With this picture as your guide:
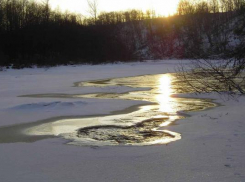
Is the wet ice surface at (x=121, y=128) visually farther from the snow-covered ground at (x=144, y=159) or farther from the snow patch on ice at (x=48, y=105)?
the snow-covered ground at (x=144, y=159)

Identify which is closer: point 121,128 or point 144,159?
point 144,159

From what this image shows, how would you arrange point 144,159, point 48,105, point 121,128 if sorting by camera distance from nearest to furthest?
point 144,159 < point 121,128 < point 48,105

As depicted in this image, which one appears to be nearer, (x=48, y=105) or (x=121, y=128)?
(x=121, y=128)

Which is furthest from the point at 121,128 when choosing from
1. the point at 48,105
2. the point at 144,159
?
the point at 48,105

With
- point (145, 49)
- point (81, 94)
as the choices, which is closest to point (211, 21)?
point (145, 49)

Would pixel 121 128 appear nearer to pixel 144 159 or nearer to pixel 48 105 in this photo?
pixel 144 159

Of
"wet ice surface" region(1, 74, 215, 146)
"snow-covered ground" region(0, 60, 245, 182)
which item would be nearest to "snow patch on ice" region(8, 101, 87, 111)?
"wet ice surface" region(1, 74, 215, 146)

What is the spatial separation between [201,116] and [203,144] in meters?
2.81

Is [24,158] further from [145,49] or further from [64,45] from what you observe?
[145,49]

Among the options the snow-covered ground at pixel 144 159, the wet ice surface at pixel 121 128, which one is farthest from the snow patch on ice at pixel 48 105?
the snow-covered ground at pixel 144 159

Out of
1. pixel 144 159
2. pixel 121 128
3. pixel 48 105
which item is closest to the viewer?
pixel 144 159

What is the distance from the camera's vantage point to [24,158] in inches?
212

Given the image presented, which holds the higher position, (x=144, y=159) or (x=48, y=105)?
(x=48, y=105)

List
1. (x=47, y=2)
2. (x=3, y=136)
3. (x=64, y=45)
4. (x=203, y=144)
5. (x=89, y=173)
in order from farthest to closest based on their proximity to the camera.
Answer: (x=47, y=2) → (x=64, y=45) → (x=3, y=136) → (x=203, y=144) → (x=89, y=173)
